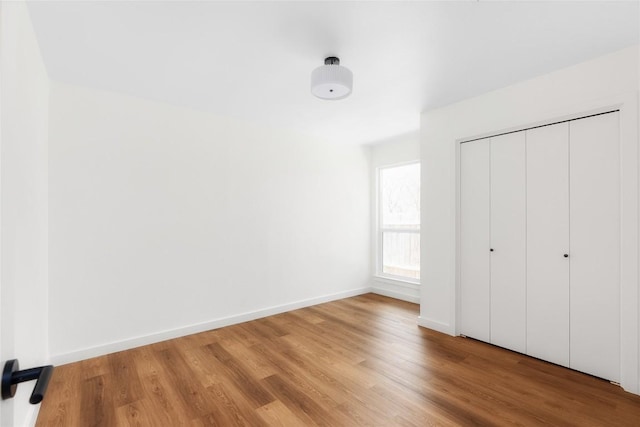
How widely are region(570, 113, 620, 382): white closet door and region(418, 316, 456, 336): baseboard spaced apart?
1.07 m

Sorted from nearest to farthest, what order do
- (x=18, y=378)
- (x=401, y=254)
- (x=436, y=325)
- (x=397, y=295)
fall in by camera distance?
(x=18, y=378) < (x=436, y=325) < (x=397, y=295) < (x=401, y=254)

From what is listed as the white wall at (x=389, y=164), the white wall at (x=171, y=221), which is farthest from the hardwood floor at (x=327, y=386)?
the white wall at (x=389, y=164)

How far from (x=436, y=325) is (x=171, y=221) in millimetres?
3217

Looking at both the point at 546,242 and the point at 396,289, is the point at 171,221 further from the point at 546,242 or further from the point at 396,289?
the point at 546,242

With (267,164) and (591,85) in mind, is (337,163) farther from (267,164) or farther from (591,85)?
(591,85)

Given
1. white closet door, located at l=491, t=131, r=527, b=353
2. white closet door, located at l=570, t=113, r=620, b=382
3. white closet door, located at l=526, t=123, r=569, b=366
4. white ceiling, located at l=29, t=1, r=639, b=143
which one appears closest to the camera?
white ceiling, located at l=29, t=1, r=639, b=143

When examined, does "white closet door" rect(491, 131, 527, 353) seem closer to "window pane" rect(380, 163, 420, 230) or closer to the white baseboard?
the white baseboard

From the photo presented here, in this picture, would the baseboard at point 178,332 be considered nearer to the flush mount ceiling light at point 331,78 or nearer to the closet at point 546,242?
the closet at point 546,242

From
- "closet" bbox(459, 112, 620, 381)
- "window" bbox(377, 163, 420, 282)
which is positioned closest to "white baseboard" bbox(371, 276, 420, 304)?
"window" bbox(377, 163, 420, 282)

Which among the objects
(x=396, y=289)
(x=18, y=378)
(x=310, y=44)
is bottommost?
(x=396, y=289)

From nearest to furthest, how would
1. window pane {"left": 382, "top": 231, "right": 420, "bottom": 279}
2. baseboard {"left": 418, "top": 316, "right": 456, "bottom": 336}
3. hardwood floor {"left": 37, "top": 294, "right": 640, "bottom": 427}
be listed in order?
hardwood floor {"left": 37, "top": 294, "right": 640, "bottom": 427} < baseboard {"left": 418, "top": 316, "right": 456, "bottom": 336} < window pane {"left": 382, "top": 231, "right": 420, "bottom": 279}

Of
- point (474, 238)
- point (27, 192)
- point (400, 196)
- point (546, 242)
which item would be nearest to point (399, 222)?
point (400, 196)

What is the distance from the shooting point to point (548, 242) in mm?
2811

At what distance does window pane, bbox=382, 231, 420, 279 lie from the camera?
4840 mm
